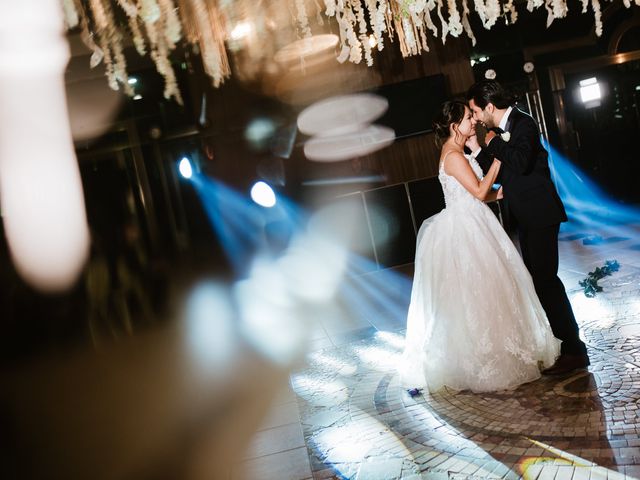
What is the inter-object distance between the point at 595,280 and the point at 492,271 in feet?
7.59

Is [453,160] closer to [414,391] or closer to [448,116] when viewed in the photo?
[448,116]

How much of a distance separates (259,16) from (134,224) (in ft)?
24.4

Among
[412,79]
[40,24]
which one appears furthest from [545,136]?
[40,24]

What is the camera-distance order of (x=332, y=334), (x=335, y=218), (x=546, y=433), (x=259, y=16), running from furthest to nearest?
(x=335, y=218) → (x=332, y=334) → (x=259, y=16) → (x=546, y=433)

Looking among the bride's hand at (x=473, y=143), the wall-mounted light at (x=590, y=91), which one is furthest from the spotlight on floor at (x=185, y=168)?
the wall-mounted light at (x=590, y=91)

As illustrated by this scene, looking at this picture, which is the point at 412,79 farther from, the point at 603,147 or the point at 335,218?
the point at 603,147

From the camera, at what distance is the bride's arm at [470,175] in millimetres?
3328

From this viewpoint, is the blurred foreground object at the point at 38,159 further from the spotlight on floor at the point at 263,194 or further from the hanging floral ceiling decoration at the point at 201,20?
the hanging floral ceiling decoration at the point at 201,20

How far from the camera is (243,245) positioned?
10156 millimetres

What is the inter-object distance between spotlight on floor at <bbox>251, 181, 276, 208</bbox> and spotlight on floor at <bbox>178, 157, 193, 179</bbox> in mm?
1378

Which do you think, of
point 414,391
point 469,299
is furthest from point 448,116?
point 414,391

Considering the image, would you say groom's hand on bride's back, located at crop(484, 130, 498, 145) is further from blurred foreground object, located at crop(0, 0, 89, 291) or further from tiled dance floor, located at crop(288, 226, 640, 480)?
blurred foreground object, located at crop(0, 0, 89, 291)

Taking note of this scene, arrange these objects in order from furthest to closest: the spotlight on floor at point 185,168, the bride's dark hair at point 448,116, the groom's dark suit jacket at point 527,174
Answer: the spotlight on floor at point 185,168
the bride's dark hair at point 448,116
the groom's dark suit jacket at point 527,174

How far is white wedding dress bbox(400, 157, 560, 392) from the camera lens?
3.24 metres
